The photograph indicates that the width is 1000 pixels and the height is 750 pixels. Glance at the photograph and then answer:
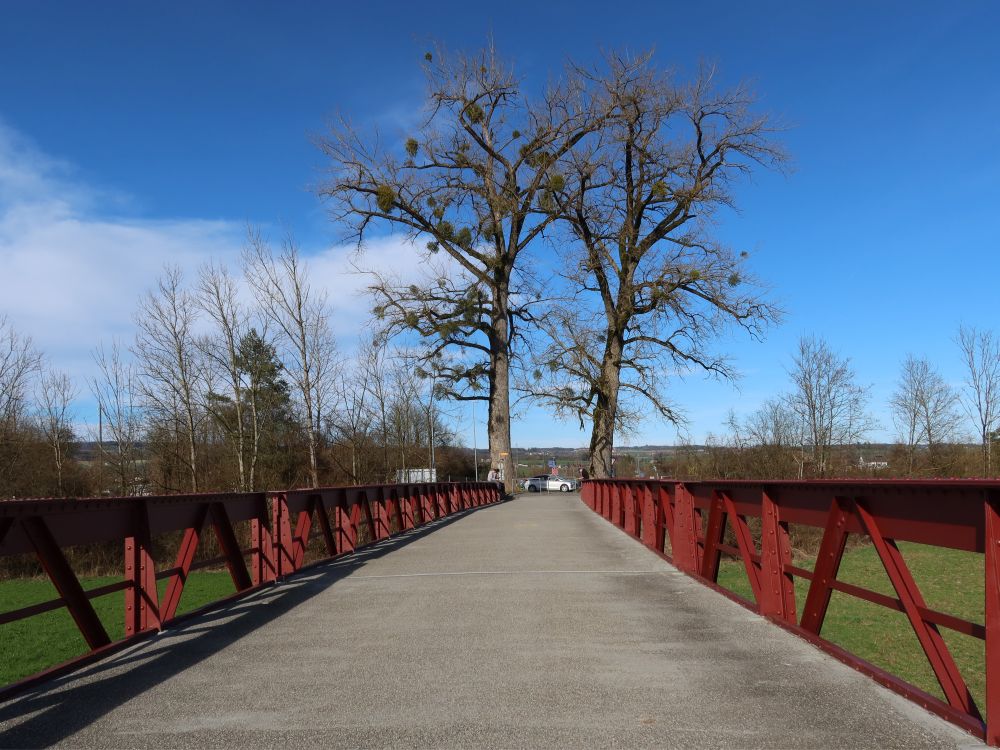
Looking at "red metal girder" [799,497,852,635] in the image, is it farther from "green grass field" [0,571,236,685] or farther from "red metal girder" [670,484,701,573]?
"green grass field" [0,571,236,685]

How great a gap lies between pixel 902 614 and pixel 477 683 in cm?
2075

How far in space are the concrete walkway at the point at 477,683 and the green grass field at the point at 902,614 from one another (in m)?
7.94

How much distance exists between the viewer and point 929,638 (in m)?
3.94

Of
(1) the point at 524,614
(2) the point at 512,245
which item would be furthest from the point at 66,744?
(2) the point at 512,245

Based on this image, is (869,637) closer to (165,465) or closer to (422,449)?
(165,465)

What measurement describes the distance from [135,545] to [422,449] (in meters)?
65.7

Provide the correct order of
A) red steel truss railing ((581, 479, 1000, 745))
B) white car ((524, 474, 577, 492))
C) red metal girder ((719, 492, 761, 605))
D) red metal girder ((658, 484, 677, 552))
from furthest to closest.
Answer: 1. white car ((524, 474, 577, 492))
2. red metal girder ((658, 484, 677, 552))
3. red metal girder ((719, 492, 761, 605))
4. red steel truss railing ((581, 479, 1000, 745))

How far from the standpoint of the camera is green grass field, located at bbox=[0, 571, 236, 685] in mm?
13617

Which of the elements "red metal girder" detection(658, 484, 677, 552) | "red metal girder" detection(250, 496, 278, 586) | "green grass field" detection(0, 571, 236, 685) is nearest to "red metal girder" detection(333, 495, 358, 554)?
"red metal girder" detection(250, 496, 278, 586)

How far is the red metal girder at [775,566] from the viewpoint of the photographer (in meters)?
6.14

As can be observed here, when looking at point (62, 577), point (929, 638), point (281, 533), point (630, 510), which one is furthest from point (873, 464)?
point (62, 577)

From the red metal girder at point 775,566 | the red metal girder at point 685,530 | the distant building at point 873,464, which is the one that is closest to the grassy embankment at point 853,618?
the distant building at point 873,464

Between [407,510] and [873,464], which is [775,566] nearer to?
[407,510]

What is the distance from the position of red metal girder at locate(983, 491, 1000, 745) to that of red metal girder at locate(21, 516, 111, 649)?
486 centimetres
